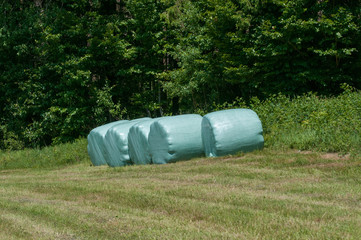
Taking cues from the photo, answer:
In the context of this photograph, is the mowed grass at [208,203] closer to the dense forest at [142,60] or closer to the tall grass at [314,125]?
the tall grass at [314,125]

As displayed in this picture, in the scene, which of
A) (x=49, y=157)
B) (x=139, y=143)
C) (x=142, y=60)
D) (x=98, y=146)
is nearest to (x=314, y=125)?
(x=139, y=143)

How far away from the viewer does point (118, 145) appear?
15.5 metres

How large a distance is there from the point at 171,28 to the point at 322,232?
22.8 metres

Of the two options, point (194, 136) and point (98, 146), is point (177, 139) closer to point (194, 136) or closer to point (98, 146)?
point (194, 136)

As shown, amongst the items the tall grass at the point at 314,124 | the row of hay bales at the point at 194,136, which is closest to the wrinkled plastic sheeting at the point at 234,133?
the row of hay bales at the point at 194,136

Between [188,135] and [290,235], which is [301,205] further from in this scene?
[188,135]

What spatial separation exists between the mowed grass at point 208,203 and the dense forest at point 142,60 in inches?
334

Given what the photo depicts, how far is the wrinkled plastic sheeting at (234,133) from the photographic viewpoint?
12.4 metres

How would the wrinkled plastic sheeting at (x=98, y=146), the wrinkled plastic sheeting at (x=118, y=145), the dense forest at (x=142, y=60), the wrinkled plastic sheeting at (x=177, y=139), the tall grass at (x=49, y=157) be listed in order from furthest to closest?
the tall grass at (x=49, y=157) < the dense forest at (x=142, y=60) < the wrinkled plastic sheeting at (x=98, y=146) < the wrinkled plastic sheeting at (x=118, y=145) < the wrinkled plastic sheeting at (x=177, y=139)

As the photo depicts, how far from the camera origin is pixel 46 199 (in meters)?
9.08

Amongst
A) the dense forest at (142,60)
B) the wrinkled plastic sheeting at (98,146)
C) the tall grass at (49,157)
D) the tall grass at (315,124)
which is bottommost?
the tall grass at (49,157)

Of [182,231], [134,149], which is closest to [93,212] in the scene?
[182,231]

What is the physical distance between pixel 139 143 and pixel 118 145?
1290mm

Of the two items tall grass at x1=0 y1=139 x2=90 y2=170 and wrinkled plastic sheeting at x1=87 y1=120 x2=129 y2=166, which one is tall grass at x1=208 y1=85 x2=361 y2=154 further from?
tall grass at x1=0 y1=139 x2=90 y2=170
